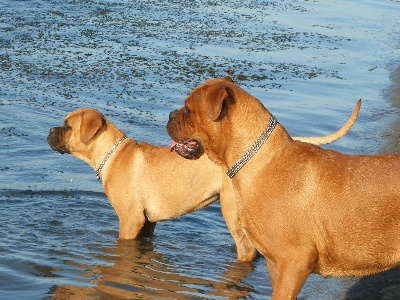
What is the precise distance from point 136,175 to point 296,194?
11.1 ft

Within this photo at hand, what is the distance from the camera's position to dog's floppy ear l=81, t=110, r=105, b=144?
9094 mm

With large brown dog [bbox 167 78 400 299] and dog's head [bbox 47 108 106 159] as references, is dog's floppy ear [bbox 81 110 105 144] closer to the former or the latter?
dog's head [bbox 47 108 106 159]

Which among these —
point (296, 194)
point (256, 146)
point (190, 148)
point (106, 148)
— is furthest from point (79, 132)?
point (296, 194)

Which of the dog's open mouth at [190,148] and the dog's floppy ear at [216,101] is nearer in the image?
the dog's floppy ear at [216,101]

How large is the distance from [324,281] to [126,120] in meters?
5.81

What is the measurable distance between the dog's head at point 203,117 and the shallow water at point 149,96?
1.98 meters

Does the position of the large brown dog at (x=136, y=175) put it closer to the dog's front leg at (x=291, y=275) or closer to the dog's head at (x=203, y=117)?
the dog's head at (x=203, y=117)

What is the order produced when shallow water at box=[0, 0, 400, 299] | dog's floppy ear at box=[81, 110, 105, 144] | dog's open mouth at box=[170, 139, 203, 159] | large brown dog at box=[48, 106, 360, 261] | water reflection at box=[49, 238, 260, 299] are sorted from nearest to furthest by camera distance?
1. dog's open mouth at box=[170, 139, 203, 159]
2. water reflection at box=[49, 238, 260, 299]
3. shallow water at box=[0, 0, 400, 299]
4. large brown dog at box=[48, 106, 360, 261]
5. dog's floppy ear at box=[81, 110, 105, 144]

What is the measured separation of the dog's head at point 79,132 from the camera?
912 cm

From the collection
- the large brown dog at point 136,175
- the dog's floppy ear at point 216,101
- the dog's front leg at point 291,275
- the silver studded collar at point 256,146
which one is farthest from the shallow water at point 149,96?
the dog's floppy ear at point 216,101

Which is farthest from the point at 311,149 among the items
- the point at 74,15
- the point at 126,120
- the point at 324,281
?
the point at 74,15

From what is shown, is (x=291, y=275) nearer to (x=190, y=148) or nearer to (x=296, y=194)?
(x=296, y=194)

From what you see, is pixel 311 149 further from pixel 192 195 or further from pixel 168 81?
pixel 168 81

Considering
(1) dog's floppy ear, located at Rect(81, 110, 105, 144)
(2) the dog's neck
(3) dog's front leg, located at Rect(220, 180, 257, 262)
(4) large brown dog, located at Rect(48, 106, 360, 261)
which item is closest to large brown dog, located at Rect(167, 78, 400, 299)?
(3) dog's front leg, located at Rect(220, 180, 257, 262)
